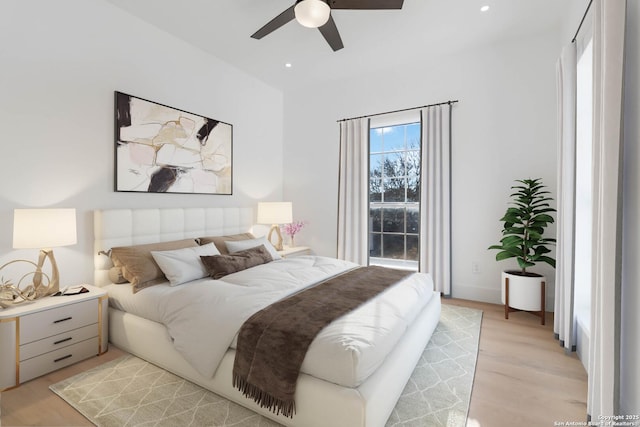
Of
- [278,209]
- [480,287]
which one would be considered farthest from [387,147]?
[480,287]

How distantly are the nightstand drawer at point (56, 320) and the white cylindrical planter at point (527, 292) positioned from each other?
3.84 m

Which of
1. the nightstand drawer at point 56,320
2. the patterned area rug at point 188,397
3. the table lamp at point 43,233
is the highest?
the table lamp at point 43,233

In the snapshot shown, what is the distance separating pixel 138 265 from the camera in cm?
265

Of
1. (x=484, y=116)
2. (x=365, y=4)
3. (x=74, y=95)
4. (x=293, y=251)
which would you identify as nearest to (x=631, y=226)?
(x=365, y=4)

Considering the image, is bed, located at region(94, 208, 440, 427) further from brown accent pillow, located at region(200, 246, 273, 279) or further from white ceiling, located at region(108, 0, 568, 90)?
white ceiling, located at region(108, 0, 568, 90)

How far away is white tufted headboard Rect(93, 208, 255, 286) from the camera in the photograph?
2.82 metres

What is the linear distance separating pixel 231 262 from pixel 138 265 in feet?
2.53

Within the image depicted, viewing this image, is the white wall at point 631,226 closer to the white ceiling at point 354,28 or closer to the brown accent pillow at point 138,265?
the white ceiling at point 354,28

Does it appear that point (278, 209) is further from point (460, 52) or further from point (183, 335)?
point (460, 52)

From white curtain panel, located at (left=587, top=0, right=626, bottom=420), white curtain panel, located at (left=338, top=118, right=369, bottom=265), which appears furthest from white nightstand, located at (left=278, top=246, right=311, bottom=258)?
white curtain panel, located at (left=587, top=0, right=626, bottom=420)

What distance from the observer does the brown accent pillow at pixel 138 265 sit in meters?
2.61

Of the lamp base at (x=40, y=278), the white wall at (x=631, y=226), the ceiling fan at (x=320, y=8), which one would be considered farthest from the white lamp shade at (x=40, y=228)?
the white wall at (x=631, y=226)

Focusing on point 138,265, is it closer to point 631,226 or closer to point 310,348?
point 310,348

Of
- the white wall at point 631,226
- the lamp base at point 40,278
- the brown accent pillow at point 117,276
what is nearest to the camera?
the white wall at point 631,226
